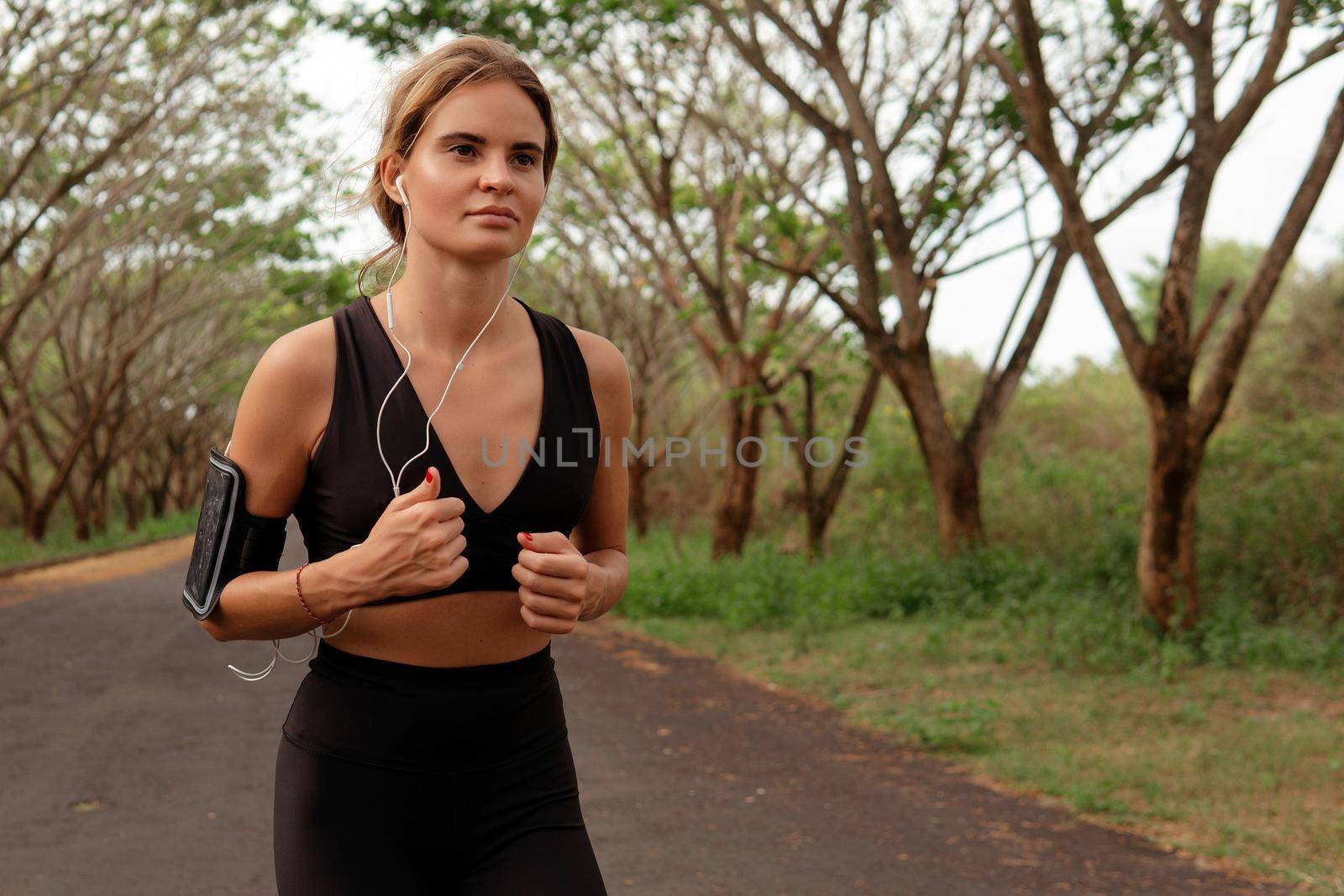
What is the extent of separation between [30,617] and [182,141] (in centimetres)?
912

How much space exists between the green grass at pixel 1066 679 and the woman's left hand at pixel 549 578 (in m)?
4.48

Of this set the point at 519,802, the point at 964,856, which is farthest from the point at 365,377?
the point at 964,856

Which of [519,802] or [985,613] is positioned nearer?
[519,802]

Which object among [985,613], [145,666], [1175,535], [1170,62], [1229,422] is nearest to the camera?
[1175,535]

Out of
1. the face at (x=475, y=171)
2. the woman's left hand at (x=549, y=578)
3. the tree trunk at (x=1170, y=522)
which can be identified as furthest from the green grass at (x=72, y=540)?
the woman's left hand at (x=549, y=578)

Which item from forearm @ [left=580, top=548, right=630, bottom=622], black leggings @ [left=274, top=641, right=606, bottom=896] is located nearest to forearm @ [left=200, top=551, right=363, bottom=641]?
black leggings @ [left=274, top=641, right=606, bottom=896]

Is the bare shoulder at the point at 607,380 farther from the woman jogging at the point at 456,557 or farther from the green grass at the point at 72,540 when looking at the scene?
the green grass at the point at 72,540

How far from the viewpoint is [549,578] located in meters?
1.85

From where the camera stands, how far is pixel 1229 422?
19484 mm

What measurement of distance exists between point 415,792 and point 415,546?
426 mm

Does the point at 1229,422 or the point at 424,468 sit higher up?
the point at 1229,422

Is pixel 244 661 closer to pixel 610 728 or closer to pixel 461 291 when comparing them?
pixel 610 728

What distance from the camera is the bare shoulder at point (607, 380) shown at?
2247 millimetres

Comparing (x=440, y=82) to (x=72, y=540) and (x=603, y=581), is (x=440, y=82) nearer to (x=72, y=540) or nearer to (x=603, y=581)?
(x=603, y=581)
